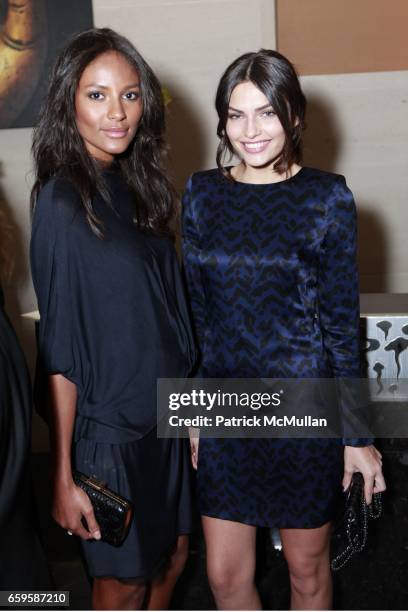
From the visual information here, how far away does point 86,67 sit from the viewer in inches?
65.4

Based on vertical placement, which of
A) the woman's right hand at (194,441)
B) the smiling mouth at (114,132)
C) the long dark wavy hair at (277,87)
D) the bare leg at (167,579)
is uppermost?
the long dark wavy hair at (277,87)

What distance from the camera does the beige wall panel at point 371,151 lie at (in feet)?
11.5

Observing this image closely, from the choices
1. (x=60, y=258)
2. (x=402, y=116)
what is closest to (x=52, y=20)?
(x=402, y=116)

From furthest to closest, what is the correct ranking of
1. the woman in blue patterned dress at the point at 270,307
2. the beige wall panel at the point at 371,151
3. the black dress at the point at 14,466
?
the beige wall panel at the point at 371,151 < the woman in blue patterned dress at the point at 270,307 < the black dress at the point at 14,466

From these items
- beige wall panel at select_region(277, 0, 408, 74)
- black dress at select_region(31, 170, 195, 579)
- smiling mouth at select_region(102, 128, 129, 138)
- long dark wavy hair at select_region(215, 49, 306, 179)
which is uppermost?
beige wall panel at select_region(277, 0, 408, 74)

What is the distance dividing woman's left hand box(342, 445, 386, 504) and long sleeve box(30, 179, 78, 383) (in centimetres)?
71

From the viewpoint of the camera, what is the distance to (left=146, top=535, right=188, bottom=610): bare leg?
1915 millimetres

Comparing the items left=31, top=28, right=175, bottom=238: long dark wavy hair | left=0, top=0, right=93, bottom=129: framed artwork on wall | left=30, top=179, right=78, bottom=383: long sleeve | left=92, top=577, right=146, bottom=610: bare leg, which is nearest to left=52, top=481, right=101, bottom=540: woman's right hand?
left=92, top=577, right=146, bottom=610: bare leg

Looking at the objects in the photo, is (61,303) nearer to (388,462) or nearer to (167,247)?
(167,247)

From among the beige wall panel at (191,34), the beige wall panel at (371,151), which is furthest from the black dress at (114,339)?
the beige wall panel at (371,151)

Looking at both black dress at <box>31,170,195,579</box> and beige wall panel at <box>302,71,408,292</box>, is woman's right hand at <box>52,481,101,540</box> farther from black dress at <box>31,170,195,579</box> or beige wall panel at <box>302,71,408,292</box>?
beige wall panel at <box>302,71,408,292</box>

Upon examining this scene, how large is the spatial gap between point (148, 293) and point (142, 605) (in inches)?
34.3

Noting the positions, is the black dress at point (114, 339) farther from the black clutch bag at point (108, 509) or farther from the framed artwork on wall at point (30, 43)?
the framed artwork on wall at point (30, 43)

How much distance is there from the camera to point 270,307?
173cm
